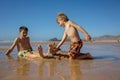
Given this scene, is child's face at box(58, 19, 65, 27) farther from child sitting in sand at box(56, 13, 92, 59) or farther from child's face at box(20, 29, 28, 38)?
child's face at box(20, 29, 28, 38)

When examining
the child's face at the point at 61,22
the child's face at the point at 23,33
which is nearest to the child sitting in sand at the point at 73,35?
the child's face at the point at 61,22

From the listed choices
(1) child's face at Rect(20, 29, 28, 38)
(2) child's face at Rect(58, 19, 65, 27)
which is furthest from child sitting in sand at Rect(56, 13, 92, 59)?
(1) child's face at Rect(20, 29, 28, 38)

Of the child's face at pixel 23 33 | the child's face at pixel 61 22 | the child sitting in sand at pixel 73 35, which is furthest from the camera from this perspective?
the child's face at pixel 23 33

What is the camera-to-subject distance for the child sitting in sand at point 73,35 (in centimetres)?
530

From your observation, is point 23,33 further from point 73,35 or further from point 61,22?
point 73,35

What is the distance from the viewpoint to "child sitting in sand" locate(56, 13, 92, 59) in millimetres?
5297

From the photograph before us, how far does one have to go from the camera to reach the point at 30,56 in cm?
589

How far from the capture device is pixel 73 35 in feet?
18.0

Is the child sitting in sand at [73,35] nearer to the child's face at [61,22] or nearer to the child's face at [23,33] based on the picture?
the child's face at [61,22]

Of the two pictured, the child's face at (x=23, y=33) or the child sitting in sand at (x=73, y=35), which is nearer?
the child sitting in sand at (x=73, y=35)

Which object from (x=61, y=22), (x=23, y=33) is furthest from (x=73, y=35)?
(x=23, y=33)

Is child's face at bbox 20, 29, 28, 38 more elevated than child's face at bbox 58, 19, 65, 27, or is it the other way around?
child's face at bbox 58, 19, 65, 27

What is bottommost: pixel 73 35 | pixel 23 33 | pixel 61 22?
pixel 73 35

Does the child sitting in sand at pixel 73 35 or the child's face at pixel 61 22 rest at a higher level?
the child's face at pixel 61 22
